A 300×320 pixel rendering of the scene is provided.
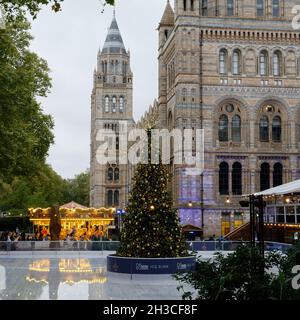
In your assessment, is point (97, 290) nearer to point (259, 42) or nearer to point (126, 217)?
point (126, 217)

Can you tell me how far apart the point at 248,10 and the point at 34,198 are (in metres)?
43.6

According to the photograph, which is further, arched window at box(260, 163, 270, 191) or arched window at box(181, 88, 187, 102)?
arched window at box(260, 163, 270, 191)

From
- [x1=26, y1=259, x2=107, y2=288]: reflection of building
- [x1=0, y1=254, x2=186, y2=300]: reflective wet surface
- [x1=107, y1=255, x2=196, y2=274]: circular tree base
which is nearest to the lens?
[x1=0, y1=254, x2=186, y2=300]: reflective wet surface

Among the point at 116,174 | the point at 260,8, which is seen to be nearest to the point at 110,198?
the point at 116,174

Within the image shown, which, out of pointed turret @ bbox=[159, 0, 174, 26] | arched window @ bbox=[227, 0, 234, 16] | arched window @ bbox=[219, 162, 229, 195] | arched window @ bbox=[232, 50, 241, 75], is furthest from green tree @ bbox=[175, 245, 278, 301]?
pointed turret @ bbox=[159, 0, 174, 26]

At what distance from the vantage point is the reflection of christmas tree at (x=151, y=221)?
21922 mm

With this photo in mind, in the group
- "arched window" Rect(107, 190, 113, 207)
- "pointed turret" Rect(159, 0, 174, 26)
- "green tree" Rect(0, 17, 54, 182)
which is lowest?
"arched window" Rect(107, 190, 113, 207)

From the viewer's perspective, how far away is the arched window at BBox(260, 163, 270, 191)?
166 feet

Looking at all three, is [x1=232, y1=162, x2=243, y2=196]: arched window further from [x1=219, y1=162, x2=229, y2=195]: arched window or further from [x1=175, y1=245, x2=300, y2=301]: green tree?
[x1=175, y1=245, x2=300, y2=301]: green tree

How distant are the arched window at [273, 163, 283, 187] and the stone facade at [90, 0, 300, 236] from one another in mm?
85

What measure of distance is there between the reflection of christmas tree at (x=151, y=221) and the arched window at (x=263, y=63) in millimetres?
30806

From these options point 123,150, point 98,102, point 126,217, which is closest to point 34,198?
point 123,150
